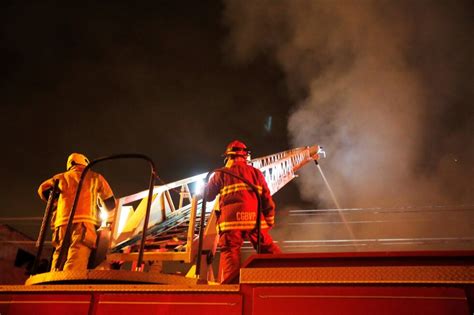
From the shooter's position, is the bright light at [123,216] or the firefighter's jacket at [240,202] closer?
the firefighter's jacket at [240,202]

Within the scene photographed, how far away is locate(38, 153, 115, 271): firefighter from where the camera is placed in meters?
4.52

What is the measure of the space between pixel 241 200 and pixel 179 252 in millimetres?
1044

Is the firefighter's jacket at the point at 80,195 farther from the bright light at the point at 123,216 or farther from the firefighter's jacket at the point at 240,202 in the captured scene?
the firefighter's jacket at the point at 240,202

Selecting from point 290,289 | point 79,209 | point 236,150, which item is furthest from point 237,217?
point 290,289

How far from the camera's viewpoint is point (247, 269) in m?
2.38

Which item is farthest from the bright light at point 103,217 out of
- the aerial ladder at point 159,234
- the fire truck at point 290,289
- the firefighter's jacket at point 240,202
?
the fire truck at point 290,289

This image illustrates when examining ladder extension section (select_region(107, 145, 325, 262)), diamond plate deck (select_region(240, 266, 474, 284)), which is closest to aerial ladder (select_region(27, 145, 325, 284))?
ladder extension section (select_region(107, 145, 325, 262))

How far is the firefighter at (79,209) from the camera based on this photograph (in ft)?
14.8

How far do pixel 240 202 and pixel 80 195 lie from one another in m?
1.90

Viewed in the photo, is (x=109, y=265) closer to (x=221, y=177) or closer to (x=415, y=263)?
(x=221, y=177)

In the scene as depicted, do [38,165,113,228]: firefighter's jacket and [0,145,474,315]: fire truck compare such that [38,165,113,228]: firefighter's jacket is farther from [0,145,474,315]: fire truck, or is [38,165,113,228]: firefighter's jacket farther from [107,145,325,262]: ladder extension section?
[0,145,474,315]: fire truck

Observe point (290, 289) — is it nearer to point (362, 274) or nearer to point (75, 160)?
point (362, 274)

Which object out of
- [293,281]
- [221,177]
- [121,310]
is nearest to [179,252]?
[221,177]

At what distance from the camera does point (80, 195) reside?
185 inches
